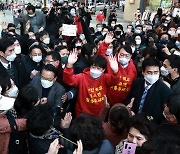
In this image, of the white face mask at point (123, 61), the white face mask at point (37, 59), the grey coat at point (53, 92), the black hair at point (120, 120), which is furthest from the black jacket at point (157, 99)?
the white face mask at point (37, 59)

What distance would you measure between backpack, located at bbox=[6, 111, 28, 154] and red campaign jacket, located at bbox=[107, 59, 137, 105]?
156 centimetres

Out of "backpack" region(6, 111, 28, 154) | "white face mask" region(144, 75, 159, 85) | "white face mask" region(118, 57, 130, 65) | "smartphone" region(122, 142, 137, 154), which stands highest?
"white face mask" region(118, 57, 130, 65)

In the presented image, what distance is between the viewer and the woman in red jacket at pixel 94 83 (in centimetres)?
322

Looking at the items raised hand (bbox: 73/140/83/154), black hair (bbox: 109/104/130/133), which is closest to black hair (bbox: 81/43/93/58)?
black hair (bbox: 109/104/130/133)

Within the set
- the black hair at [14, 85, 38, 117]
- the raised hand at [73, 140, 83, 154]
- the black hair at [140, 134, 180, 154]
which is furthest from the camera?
the black hair at [14, 85, 38, 117]

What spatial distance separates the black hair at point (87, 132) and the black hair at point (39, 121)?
0.81 feet

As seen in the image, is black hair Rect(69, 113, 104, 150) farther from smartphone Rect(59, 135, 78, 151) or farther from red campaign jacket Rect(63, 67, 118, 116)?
red campaign jacket Rect(63, 67, 118, 116)

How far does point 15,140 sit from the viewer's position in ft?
7.16

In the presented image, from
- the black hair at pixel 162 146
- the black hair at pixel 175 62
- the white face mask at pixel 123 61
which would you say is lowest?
the white face mask at pixel 123 61

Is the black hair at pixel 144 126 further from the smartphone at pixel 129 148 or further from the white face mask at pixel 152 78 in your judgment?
the white face mask at pixel 152 78

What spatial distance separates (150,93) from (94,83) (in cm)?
72

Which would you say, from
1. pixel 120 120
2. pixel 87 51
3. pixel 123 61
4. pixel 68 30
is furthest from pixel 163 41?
pixel 120 120

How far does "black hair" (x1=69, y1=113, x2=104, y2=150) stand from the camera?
1.88 metres

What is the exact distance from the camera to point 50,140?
213cm
